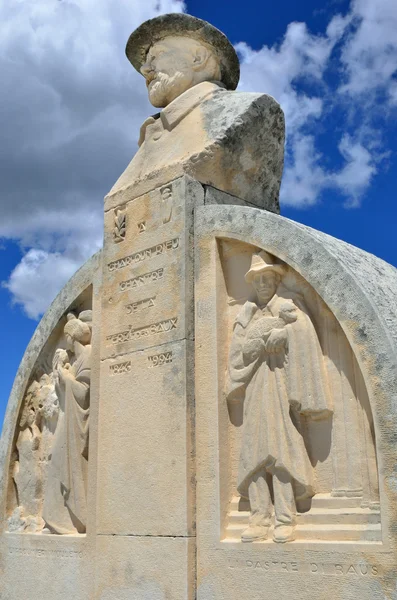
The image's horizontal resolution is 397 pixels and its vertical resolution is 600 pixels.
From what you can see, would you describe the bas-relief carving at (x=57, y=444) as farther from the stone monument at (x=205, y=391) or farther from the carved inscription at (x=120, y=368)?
the carved inscription at (x=120, y=368)

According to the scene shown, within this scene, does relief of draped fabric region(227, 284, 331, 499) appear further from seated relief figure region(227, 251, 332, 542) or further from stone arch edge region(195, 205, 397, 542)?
stone arch edge region(195, 205, 397, 542)

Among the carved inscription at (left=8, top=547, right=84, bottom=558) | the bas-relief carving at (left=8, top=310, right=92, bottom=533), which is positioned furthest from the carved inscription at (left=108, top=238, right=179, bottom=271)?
the carved inscription at (left=8, top=547, right=84, bottom=558)

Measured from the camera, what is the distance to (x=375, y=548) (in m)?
4.92

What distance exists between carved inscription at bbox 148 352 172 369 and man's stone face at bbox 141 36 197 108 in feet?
9.37

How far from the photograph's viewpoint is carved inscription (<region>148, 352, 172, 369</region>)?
6516 millimetres

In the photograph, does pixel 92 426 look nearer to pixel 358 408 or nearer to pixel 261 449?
pixel 261 449

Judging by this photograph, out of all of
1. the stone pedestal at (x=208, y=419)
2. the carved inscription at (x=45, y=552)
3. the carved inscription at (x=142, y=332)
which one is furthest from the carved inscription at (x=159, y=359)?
the carved inscription at (x=45, y=552)

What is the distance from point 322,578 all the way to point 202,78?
503 centimetres

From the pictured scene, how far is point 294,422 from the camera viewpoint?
5707 mm

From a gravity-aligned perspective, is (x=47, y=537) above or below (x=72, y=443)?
below

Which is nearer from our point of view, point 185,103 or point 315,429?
point 315,429

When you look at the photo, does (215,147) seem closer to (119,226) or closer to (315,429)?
(119,226)

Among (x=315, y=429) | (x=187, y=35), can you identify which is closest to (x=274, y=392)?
(x=315, y=429)

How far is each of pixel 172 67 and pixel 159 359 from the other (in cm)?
318
